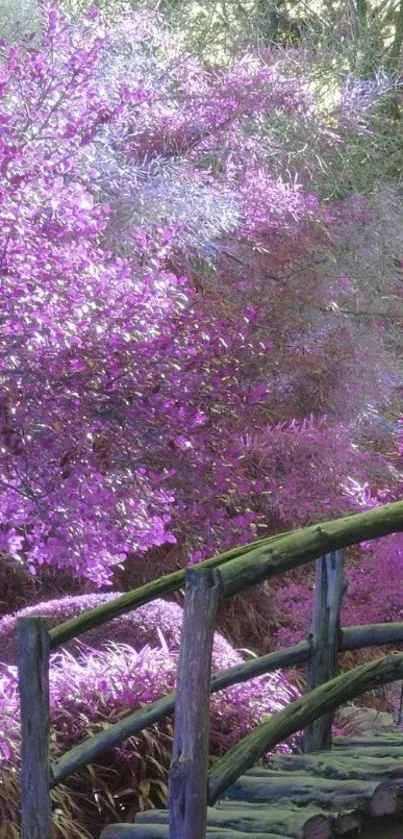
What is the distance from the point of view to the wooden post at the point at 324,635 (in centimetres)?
290

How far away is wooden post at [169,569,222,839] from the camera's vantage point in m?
2.12

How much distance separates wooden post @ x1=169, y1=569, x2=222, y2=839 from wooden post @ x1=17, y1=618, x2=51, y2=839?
0.36 metres

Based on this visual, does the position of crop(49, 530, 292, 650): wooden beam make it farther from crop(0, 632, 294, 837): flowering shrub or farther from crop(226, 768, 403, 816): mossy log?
crop(0, 632, 294, 837): flowering shrub

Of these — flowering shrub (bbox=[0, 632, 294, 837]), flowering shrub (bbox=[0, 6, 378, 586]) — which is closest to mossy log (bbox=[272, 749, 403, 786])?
flowering shrub (bbox=[0, 6, 378, 586])

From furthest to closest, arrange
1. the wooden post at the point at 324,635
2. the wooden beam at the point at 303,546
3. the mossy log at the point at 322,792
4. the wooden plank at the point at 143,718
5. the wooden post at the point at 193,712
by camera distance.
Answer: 1. the wooden post at the point at 324,635
2. the wooden plank at the point at 143,718
3. the mossy log at the point at 322,792
4. the wooden beam at the point at 303,546
5. the wooden post at the point at 193,712

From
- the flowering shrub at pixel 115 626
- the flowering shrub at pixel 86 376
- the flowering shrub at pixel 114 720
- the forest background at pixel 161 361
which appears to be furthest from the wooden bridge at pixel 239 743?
the flowering shrub at pixel 115 626

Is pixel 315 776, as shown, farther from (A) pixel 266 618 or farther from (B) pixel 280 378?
(B) pixel 280 378

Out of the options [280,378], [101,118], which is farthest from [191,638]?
[280,378]

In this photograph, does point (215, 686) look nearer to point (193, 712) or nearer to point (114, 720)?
point (193, 712)

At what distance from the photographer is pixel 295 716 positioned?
244 centimetres

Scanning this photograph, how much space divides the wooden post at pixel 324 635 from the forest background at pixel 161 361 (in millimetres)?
770

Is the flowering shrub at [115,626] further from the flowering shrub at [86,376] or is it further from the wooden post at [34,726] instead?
the wooden post at [34,726]

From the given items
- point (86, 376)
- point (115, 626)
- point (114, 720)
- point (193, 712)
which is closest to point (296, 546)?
point (193, 712)

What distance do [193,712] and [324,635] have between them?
2.68 feet
